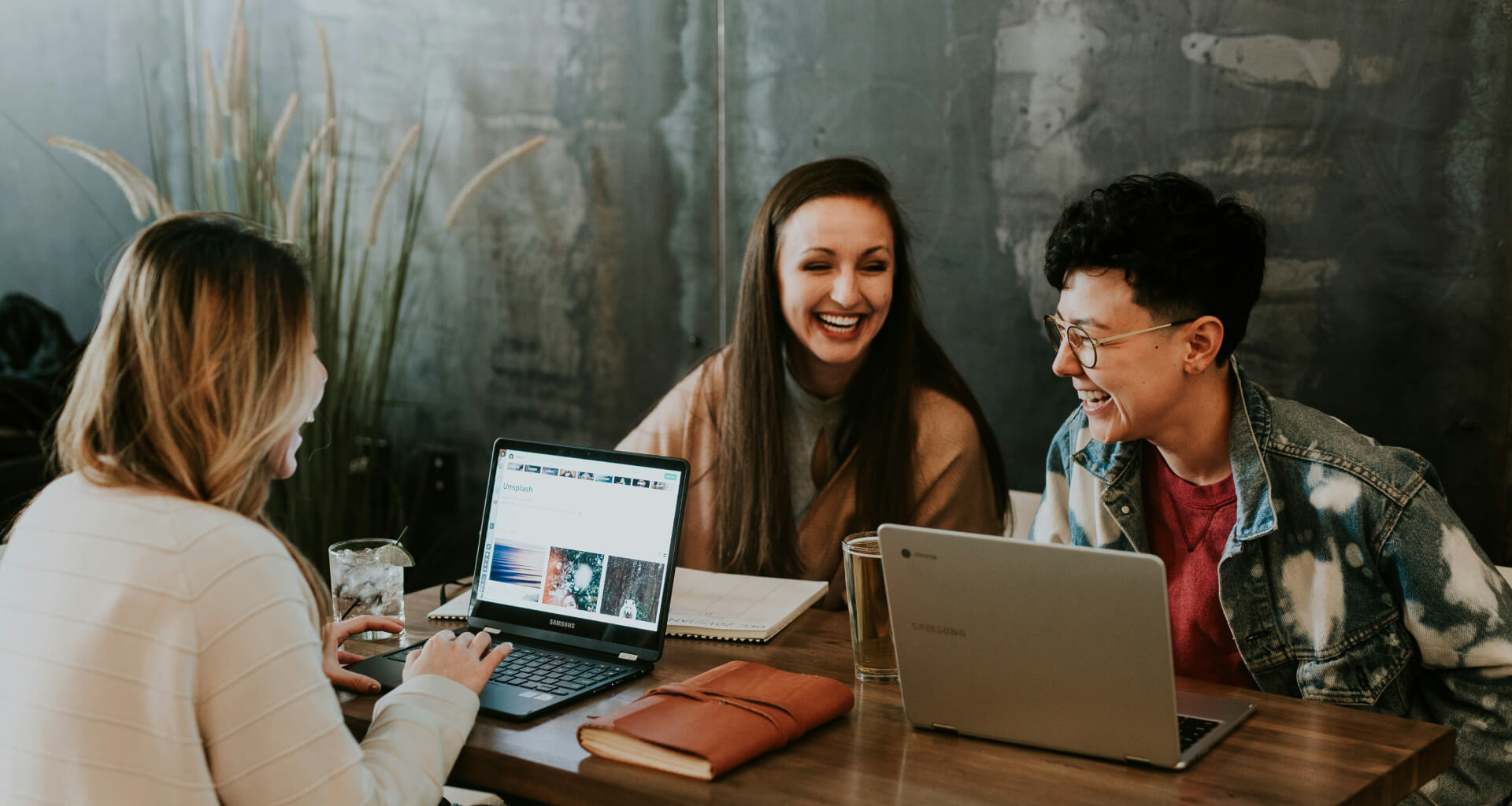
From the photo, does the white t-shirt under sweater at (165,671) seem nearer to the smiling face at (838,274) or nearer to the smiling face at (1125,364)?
the smiling face at (1125,364)

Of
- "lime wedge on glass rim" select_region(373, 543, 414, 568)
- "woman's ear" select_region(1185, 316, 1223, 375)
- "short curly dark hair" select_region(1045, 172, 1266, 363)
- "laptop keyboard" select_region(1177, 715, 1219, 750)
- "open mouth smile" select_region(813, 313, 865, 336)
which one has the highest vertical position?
"short curly dark hair" select_region(1045, 172, 1266, 363)

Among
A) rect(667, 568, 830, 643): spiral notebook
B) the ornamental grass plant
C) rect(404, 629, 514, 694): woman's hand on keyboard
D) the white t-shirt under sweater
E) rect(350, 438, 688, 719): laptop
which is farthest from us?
the ornamental grass plant

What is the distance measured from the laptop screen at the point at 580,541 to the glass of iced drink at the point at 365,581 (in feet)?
0.48

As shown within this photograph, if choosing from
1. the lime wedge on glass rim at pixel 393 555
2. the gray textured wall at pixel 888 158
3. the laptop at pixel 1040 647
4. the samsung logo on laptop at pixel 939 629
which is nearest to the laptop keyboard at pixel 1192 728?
the laptop at pixel 1040 647

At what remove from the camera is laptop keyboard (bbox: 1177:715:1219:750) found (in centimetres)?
128

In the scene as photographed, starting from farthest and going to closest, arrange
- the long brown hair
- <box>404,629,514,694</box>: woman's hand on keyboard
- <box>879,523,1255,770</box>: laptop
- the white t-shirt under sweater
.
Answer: the long brown hair < <box>404,629,514,694</box>: woman's hand on keyboard < <box>879,523,1255,770</box>: laptop < the white t-shirt under sweater

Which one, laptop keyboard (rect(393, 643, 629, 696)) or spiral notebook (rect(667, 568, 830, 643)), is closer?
laptop keyboard (rect(393, 643, 629, 696))

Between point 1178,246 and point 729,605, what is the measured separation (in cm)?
77

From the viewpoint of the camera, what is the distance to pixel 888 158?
9.30ft

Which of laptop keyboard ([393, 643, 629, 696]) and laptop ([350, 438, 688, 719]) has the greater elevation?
laptop ([350, 438, 688, 719])

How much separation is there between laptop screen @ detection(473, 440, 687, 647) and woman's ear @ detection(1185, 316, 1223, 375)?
2.28ft

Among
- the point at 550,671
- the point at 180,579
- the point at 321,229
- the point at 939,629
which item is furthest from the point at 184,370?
the point at 321,229

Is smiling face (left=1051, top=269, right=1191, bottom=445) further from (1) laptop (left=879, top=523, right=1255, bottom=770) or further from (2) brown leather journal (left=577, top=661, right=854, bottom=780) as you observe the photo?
(2) brown leather journal (left=577, top=661, right=854, bottom=780)

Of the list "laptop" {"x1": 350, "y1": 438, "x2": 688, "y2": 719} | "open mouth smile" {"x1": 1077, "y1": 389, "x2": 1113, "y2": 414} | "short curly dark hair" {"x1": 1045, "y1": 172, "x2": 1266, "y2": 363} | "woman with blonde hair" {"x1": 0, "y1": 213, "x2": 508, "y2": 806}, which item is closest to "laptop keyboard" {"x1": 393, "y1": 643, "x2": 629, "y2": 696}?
"laptop" {"x1": 350, "y1": 438, "x2": 688, "y2": 719}
